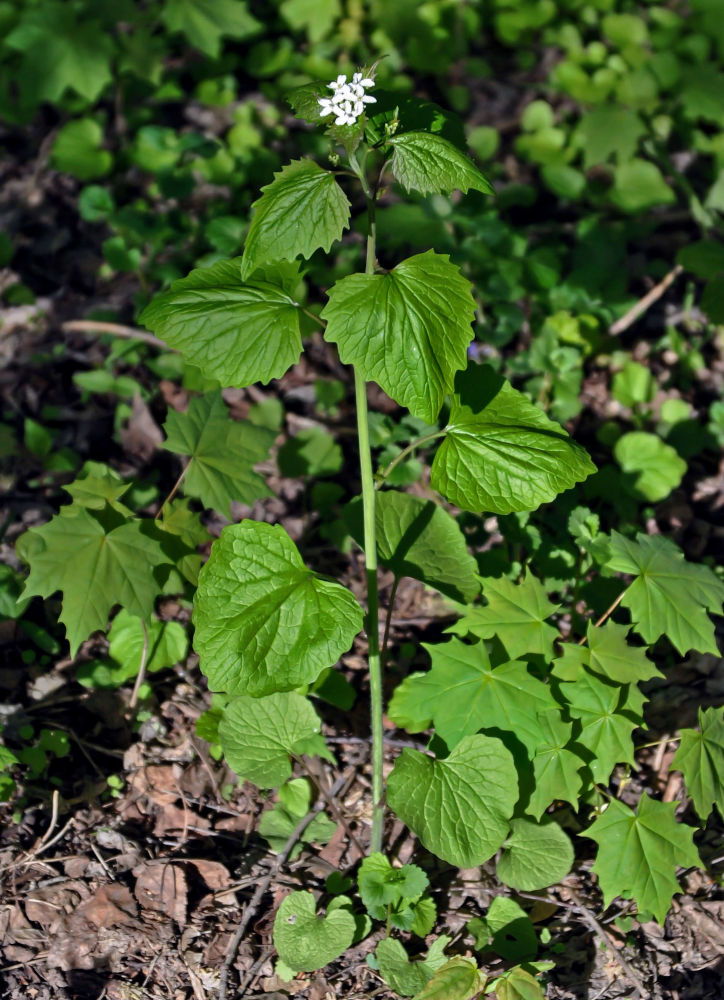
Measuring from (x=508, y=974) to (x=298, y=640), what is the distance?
0.94 metres

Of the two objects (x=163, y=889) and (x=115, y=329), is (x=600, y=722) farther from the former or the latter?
(x=115, y=329)

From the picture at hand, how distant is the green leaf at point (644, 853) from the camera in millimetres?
2104

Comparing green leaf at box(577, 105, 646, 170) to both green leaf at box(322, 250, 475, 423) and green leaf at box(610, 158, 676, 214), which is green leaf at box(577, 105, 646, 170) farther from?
green leaf at box(322, 250, 475, 423)

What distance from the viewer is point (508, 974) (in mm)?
2072

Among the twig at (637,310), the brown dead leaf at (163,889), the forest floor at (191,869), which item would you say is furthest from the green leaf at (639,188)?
the brown dead leaf at (163,889)

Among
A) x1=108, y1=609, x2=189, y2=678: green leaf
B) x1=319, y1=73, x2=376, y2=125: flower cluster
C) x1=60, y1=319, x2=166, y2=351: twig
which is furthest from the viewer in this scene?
x1=60, y1=319, x2=166, y2=351: twig

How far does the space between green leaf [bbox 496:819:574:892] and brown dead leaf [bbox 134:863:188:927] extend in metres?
0.84

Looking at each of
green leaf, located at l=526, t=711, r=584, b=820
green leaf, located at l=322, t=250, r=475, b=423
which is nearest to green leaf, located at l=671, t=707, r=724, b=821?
green leaf, located at l=526, t=711, r=584, b=820

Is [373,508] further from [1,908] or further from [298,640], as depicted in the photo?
[1,908]

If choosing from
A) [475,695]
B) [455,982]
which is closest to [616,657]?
[475,695]

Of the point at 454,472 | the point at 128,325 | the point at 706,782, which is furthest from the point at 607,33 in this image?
the point at 706,782

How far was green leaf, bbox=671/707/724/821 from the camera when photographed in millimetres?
2189

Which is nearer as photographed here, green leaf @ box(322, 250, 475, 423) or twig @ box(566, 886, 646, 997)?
green leaf @ box(322, 250, 475, 423)

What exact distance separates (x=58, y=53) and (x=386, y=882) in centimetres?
361
